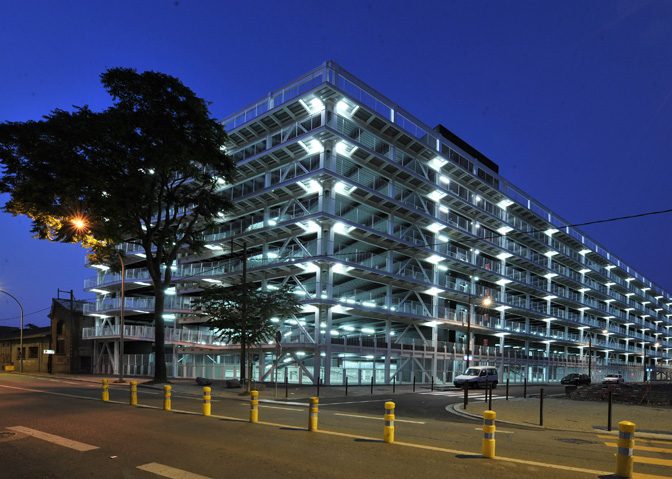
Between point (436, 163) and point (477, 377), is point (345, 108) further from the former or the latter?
point (477, 377)

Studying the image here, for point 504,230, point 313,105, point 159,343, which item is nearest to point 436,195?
point 313,105

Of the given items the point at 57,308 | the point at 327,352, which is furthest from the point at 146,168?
the point at 57,308

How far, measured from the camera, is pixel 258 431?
1109 centimetres

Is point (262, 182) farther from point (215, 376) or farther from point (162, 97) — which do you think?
point (215, 376)

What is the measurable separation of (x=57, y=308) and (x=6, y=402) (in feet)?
133

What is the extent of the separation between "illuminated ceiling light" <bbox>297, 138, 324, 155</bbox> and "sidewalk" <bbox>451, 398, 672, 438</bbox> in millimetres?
20789

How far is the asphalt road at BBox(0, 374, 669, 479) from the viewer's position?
7445 mm

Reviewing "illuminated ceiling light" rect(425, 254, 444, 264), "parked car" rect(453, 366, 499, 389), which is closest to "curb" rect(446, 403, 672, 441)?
"parked car" rect(453, 366, 499, 389)

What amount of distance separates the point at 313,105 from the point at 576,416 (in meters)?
26.5

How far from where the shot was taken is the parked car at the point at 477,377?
35719 millimetres

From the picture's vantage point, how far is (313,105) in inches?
1447

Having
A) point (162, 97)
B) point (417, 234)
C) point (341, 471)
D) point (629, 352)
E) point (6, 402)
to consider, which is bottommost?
point (629, 352)

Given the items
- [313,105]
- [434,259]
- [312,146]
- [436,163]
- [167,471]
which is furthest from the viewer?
[436,163]

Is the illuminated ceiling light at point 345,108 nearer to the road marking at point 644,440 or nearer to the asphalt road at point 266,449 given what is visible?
the asphalt road at point 266,449
